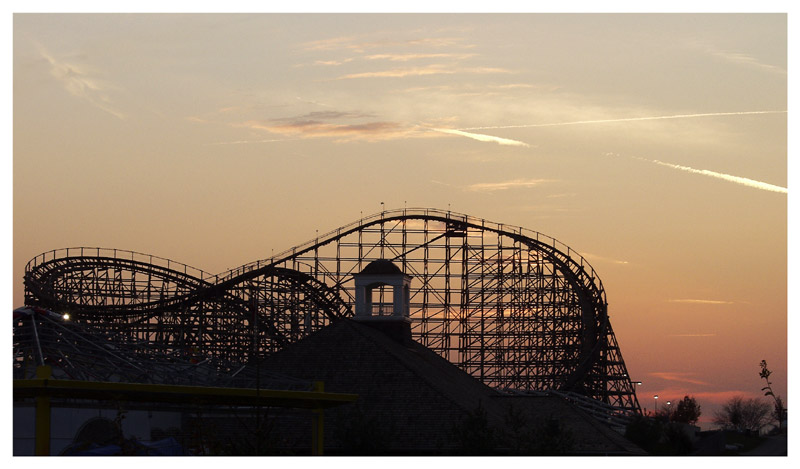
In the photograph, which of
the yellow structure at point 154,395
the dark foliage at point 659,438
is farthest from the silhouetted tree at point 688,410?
the yellow structure at point 154,395

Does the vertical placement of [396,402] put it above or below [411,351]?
below

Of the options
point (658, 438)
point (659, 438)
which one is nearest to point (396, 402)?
point (658, 438)

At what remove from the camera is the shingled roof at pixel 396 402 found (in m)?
33.9

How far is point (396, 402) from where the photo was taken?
35.3 m

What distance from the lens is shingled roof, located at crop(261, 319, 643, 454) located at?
33.9 meters

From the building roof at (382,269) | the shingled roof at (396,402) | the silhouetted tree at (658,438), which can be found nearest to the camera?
the shingled roof at (396,402)

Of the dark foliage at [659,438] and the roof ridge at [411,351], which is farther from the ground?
the roof ridge at [411,351]

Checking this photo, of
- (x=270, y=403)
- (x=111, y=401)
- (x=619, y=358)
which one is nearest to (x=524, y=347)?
(x=619, y=358)

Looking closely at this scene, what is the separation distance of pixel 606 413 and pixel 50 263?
20.6 meters

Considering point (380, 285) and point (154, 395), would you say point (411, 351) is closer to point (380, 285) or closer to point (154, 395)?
point (380, 285)

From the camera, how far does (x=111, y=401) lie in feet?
85.0

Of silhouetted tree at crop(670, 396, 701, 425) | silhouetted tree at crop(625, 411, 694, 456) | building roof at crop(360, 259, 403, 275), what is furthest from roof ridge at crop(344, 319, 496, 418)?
silhouetted tree at crop(670, 396, 701, 425)

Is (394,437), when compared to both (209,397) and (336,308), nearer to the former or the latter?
(209,397)

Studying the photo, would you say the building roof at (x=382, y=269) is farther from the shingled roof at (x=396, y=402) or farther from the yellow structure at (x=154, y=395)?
the yellow structure at (x=154, y=395)
